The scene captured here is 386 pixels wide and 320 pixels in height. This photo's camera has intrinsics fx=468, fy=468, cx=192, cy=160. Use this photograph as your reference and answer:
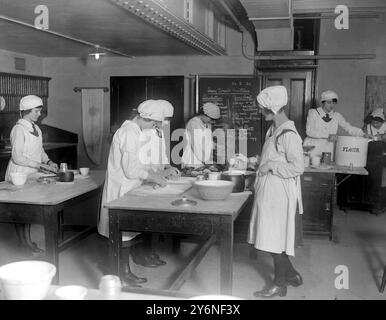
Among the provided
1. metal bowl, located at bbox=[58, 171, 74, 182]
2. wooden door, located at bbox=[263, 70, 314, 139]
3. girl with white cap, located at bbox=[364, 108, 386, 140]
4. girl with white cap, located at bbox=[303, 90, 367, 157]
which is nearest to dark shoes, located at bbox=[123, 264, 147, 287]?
metal bowl, located at bbox=[58, 171, 74, 182]

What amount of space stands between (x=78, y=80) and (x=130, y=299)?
820 centimetres

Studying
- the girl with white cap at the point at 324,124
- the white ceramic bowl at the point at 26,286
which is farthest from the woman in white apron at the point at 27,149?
the girl with white cap at the point at 324,124

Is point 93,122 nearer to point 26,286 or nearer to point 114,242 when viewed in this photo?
point 114,242

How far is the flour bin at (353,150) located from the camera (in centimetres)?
588

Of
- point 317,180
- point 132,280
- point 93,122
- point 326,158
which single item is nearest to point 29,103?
point 132,280

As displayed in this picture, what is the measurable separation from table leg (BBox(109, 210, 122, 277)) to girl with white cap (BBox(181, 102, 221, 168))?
284 cm

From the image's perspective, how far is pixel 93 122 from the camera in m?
9.32

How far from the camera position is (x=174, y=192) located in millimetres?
3916

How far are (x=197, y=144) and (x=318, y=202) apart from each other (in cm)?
Result: 172

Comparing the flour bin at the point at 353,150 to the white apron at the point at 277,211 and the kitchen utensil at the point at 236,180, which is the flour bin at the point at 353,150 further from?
the kitchen utensil at the point at 236,180

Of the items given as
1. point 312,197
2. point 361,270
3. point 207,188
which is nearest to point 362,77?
point 312,197

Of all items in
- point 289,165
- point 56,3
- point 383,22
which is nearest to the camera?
point 289,165

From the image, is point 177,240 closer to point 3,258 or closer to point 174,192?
point 174,192

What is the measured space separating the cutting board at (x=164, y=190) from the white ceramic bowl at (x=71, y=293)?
205 centimetres
